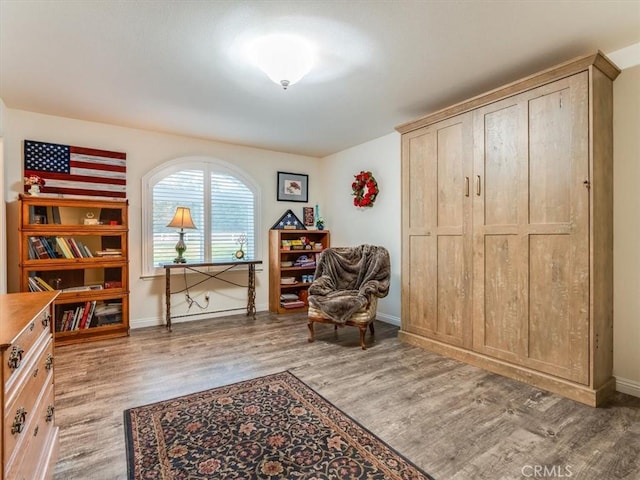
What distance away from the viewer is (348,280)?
3949 millimetres

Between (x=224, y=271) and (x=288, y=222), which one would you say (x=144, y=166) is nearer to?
(x=224, y=271)

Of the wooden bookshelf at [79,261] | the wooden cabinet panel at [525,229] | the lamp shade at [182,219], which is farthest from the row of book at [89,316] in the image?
the wooden cabinet panel at [525,229]

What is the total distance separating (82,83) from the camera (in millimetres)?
2809

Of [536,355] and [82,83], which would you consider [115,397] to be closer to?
[82,83]

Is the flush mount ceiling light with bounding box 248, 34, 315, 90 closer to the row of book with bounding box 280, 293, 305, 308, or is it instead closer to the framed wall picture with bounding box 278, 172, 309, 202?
the framed wall picture with bounding box 278, 172, 309, 202

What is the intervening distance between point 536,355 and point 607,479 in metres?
1.03

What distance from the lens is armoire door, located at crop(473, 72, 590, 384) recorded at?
2238 millimetres

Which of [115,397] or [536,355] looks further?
[536,355]

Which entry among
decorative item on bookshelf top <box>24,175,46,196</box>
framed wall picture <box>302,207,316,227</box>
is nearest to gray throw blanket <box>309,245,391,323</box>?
framed wall picture <box>302,207,316,227</box>

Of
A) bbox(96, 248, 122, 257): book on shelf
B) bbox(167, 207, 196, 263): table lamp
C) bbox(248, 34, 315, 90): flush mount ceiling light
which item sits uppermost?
bbox(248, 34, 315, 90): flush mount ceiling light

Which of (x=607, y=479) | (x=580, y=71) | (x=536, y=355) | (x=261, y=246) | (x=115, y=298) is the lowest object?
(x=607, y=479)

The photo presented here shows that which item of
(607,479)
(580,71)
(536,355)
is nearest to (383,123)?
(580,71)

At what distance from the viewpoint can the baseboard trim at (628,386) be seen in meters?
2.29

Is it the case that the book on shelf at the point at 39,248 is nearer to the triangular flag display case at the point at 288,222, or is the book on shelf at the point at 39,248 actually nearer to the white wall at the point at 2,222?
the white wall at the point at 2,222
